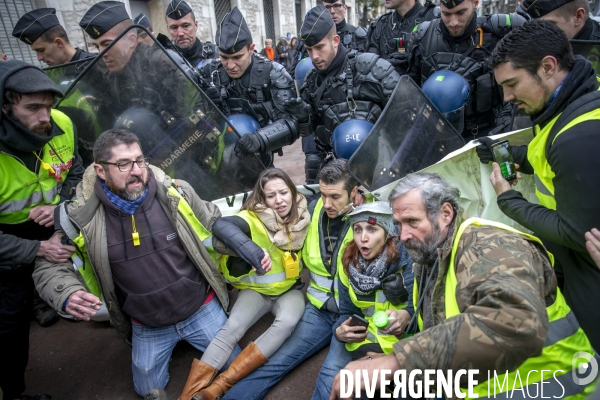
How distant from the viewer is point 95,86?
104 inches

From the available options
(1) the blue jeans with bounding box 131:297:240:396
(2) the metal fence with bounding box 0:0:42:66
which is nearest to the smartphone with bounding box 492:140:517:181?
(1) the blue jeans with bounding box 131:297:240:396

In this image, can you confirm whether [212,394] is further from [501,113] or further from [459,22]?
[459,22]

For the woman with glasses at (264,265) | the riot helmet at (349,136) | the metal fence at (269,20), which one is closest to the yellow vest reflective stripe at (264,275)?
the woman with glasses at (264,265)

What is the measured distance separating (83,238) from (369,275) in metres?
1.65

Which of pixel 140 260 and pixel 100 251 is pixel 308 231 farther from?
pixel 100 251

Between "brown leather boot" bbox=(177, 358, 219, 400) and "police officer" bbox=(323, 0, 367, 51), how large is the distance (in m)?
4.34

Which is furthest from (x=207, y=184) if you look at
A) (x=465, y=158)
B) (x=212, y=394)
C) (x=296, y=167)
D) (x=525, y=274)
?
(x=296, y=167)

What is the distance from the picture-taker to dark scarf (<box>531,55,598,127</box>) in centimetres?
171

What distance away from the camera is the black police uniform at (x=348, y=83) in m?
3.27

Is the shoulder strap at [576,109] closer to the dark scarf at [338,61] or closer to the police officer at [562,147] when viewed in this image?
the police officer at [562,147]

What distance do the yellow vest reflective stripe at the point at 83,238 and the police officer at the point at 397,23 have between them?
3.11m

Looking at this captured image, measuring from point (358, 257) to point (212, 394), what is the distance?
1.12 meters

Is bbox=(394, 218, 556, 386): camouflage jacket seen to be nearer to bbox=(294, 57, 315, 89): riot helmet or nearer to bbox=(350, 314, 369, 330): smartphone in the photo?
bbox=(350, 314, 369, 330): smartphone

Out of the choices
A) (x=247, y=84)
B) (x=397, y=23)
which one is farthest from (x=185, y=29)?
(x=397, y=23)
